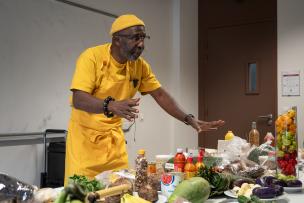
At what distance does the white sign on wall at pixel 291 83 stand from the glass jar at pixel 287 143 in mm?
2533

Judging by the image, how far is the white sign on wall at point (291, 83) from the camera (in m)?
4.20

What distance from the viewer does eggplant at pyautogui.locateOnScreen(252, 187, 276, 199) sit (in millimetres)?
1473

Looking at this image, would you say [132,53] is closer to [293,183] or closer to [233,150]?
[233,150]

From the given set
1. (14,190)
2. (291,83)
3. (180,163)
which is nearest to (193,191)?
(180,163)

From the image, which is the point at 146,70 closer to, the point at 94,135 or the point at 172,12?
the point at 94,135

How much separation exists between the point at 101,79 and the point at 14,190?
41.4 inches

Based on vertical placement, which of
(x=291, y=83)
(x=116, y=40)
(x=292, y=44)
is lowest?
(x=291, y=83)

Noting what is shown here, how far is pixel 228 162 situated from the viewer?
2023 millimetres

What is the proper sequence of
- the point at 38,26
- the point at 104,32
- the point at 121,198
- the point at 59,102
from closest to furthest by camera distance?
the point at 121,198 < the point at 38,26 < the point at 59,102 < the point at 104,32

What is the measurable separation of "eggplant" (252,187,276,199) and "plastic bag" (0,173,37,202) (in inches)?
33.7

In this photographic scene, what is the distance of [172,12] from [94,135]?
330cm

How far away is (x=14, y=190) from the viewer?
1.20 m

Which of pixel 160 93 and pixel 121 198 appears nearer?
pixel 121 198

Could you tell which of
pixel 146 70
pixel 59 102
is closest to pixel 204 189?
pixel 146 70
